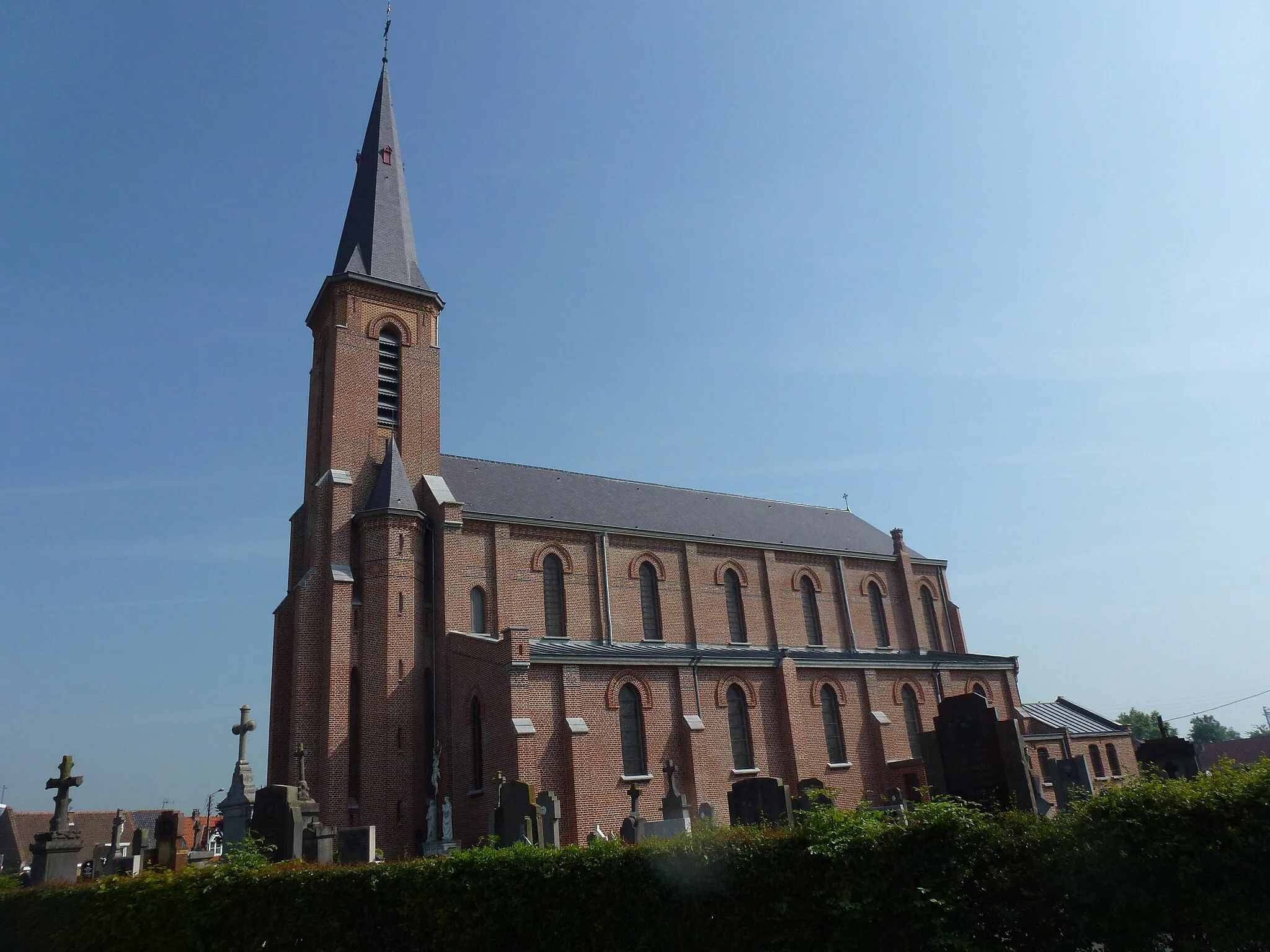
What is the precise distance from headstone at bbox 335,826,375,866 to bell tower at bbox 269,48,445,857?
18.2 feet

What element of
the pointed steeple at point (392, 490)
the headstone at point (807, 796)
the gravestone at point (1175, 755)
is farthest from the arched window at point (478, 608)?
the gravestone at point (1175, 755)

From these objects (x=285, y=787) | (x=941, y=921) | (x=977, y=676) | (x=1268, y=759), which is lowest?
(x=941, y=921)

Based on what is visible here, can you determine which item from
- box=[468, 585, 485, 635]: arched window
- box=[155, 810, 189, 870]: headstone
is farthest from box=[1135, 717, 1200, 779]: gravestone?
box=[155, 810, 189, 870]: headstone

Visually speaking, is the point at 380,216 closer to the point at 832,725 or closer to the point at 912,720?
the point at 832,725

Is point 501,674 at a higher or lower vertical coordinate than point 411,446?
lower

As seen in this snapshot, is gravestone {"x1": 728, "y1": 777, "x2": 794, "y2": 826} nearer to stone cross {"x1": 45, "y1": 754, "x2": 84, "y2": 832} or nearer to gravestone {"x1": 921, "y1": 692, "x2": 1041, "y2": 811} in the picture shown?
gravestone {"x1": 921, "y1": 692, "x2": 1041, "y2": 811}

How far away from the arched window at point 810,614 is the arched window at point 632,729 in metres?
10.3

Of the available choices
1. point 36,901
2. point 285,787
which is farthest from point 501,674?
point 36,901

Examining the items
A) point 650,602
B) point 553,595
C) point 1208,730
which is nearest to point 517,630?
point 553,595

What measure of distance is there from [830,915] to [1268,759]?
11.7 feet

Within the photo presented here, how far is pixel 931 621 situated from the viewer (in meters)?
35.1

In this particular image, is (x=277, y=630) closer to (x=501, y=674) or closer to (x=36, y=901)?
(x=501, y=674)

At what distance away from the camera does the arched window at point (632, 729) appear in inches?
871

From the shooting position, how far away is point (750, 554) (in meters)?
30.9
